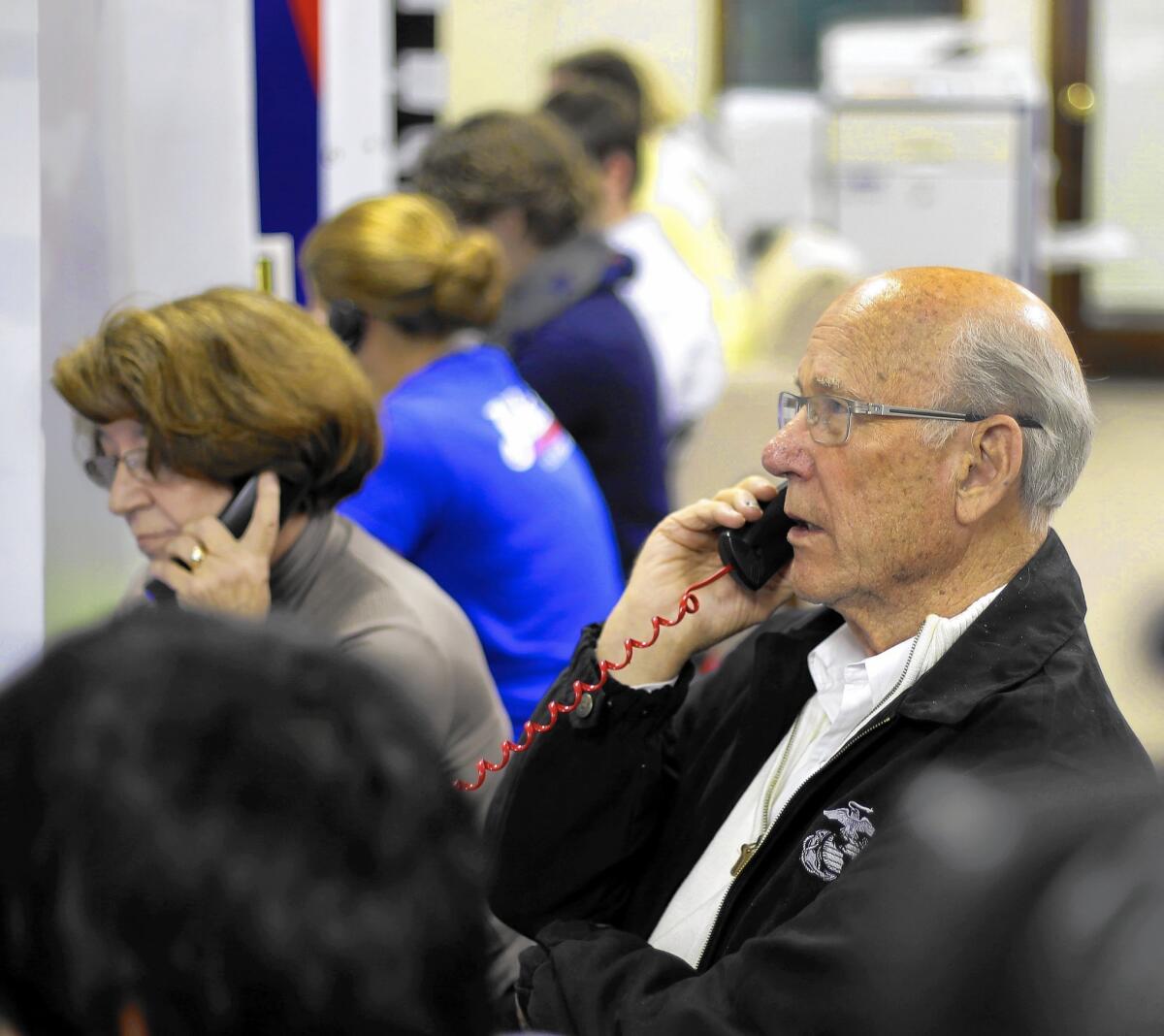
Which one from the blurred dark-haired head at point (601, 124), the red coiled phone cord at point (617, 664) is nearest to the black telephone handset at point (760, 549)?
the red coiled phone cord at point (617, 664)

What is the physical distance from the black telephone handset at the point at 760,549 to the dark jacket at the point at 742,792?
58mm

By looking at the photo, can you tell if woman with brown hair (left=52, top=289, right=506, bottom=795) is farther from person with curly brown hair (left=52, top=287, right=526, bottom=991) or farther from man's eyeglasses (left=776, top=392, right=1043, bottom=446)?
man's eyeglasses (left=776, top=392, right=1043, bottom=446)

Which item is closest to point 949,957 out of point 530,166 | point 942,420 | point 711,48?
point 942,420

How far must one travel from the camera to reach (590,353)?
3.21m

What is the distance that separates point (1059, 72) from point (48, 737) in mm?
8711

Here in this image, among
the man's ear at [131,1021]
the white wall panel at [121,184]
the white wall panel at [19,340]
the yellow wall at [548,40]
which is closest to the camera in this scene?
the man's ear at [131,1021]

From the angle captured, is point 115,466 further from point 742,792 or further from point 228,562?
point 742,792

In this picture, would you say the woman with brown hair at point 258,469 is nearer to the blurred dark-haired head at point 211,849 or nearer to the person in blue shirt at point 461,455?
the person in blue shirt at point 461,455

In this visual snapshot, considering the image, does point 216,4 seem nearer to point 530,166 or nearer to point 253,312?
point 253,312

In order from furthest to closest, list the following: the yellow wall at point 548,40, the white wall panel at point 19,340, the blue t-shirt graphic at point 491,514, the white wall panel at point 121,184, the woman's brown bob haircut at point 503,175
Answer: the yellow wall at point 548,40, the woman's brown bob haircut at point 503,175, the blue t-shirt graphic at point 491,514, the white wall panel at point 121,184, the white wall panel at point 19,340

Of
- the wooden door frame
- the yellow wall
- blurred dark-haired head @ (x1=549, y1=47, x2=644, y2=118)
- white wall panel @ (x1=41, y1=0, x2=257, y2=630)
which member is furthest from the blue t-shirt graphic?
the wooden door frame

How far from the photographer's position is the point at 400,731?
0.64 m

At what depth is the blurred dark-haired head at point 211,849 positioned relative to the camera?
1.94 feet

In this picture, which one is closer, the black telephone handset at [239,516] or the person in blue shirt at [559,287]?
the black telephone handset at [239,516]
